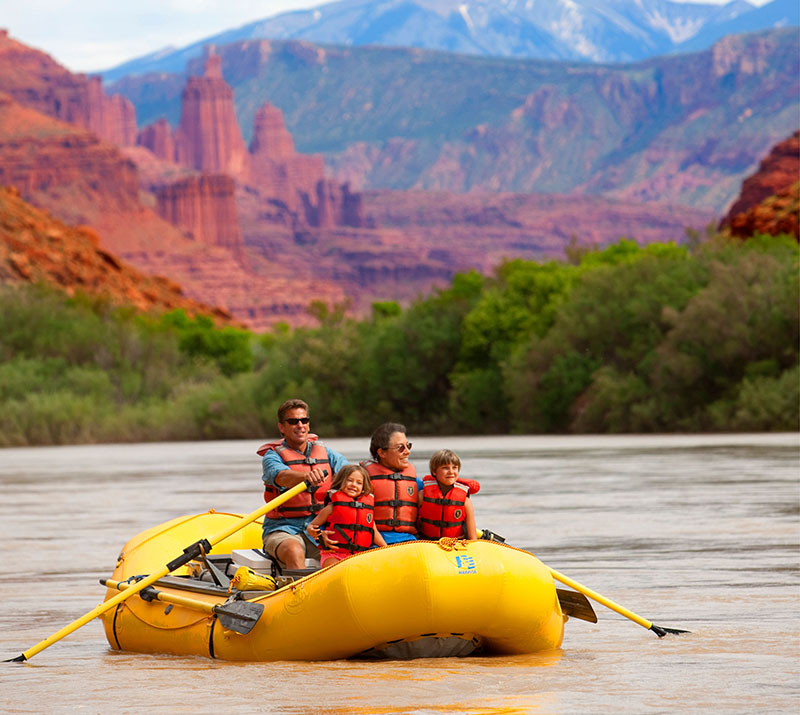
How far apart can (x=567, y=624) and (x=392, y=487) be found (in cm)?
310

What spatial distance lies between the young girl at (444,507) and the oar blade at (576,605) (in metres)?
1.13

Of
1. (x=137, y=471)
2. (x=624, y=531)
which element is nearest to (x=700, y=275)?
(x=137, y=471)

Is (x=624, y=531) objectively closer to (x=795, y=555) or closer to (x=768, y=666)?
(x=795, y=555)

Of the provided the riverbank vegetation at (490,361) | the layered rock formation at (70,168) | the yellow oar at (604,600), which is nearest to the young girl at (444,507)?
the yellow oar at (604,600)

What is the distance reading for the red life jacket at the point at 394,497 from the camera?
1198cm

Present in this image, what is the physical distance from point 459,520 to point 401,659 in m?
1.11

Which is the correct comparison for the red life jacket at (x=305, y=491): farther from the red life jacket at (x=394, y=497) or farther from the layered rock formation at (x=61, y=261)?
the layered rock formation at (x=61, y=261)

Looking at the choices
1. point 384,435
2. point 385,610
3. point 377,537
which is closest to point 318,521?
Answer: point 377,537

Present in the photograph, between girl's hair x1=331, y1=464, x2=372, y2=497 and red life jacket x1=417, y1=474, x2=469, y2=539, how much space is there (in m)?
0.47

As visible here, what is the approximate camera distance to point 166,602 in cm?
1259

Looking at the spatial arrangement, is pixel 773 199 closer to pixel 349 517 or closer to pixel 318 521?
pixel 318 521

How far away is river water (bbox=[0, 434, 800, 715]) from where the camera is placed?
34.1 feet

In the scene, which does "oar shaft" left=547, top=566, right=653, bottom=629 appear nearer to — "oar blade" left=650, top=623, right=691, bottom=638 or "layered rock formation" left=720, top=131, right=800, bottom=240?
"oar blade" left=650, top=623, right=691, bottom=638

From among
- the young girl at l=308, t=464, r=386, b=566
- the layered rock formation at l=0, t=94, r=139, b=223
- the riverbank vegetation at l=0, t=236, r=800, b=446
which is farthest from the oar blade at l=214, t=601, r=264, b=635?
the layered rock formation at l=0, t=94, r=139, b=223
